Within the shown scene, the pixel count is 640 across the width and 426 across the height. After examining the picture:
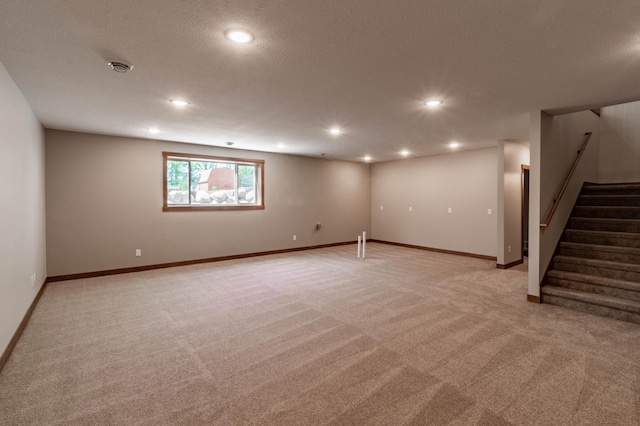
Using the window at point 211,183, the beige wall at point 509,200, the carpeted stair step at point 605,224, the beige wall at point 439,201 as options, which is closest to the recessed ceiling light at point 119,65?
the window at point 211,183

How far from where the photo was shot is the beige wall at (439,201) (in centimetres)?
686

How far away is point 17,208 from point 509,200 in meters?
7.49

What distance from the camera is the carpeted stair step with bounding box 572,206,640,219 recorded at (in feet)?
15.6

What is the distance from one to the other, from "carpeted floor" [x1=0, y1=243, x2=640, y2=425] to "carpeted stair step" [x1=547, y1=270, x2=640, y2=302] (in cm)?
47

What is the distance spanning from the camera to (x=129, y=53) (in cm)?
248

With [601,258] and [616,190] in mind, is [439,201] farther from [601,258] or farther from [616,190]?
[601,258]

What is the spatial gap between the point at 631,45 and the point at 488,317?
2.77 m

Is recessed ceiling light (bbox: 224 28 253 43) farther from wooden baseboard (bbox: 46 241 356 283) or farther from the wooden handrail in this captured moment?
wooden baseboard (bbox: 46 241 356 283)

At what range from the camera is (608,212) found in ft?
16.2

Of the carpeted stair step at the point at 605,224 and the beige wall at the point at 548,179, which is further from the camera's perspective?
the carpeted stair step at the point at 605,224

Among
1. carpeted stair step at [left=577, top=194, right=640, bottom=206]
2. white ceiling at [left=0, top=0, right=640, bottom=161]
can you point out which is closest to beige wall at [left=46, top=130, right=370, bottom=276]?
white ceiling at [left=0, top=0, right=640, bottom=161]

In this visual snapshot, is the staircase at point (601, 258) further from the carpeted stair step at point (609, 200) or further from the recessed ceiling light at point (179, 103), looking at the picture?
the recessed ceiling light at point (179, 103)

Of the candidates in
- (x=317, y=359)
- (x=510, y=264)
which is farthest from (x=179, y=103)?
(x=510, y=264)

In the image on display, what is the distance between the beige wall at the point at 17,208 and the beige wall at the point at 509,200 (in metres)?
7.10
